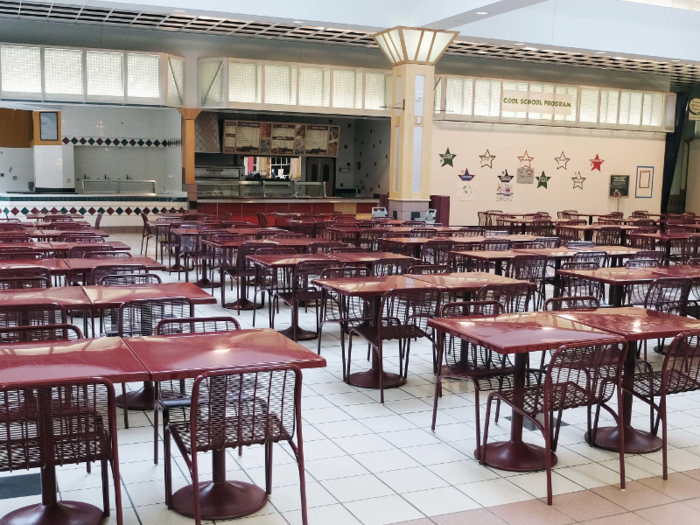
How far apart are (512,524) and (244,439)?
1.28 m

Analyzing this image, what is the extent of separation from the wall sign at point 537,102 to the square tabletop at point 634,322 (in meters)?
14.0

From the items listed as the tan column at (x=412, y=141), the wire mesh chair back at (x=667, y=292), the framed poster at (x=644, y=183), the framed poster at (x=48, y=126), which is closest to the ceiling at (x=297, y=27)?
the tan column at (x=412, y=141)

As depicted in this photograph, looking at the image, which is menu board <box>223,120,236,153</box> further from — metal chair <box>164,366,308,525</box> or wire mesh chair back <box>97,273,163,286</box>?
metal chair <box>164,366,308,525</box>

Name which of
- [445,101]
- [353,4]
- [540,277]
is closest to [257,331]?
[540,277]

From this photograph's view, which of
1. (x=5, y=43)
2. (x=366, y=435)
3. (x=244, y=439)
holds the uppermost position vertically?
(x=5, y=43)

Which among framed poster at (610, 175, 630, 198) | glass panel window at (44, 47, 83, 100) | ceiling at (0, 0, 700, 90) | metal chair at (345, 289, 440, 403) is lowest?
metal chair at (345, 289, 440, 403)

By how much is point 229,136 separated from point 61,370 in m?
14.7

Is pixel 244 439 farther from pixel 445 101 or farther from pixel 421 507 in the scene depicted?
pixel 445 101

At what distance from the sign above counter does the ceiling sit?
226 centimetres

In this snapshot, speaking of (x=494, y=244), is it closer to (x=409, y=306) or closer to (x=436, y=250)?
(x=436, y=250)

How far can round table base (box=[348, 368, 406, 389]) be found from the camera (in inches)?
208

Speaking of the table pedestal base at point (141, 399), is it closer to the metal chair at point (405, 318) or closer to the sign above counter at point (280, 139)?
the metal chair at point (405, 318)

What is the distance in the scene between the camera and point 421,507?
3373 mm

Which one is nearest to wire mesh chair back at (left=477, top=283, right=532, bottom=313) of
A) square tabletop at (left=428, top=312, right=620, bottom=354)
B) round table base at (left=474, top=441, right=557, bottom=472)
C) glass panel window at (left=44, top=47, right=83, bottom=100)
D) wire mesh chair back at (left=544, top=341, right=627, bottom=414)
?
square tabletop at (left=428, top=312, right=620, bottom=354)
